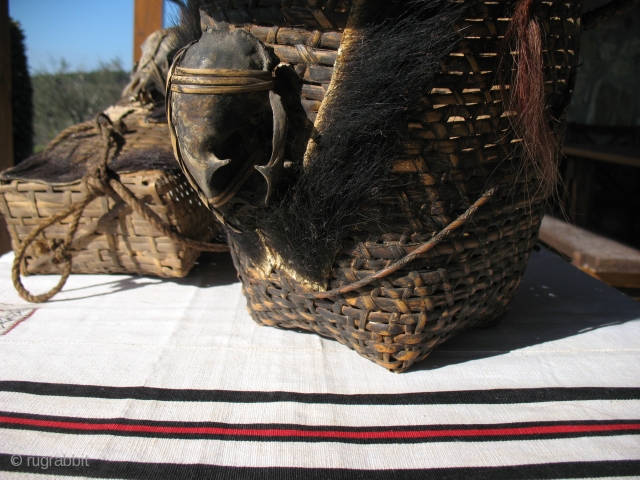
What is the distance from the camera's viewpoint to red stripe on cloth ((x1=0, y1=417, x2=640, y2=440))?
67 centimetres

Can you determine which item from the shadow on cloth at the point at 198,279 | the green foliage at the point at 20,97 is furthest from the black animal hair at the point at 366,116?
the green foliage at the point at 20,97

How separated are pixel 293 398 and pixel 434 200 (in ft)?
1.15

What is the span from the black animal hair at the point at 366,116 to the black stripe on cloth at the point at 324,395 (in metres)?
0.22

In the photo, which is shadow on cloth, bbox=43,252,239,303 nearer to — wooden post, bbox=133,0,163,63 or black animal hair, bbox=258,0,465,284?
black animal hair, bbox=258,0,465,284

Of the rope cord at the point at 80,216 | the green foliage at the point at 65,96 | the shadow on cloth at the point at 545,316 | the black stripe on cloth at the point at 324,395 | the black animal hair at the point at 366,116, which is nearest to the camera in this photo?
the black animal hair at the point at 366,116

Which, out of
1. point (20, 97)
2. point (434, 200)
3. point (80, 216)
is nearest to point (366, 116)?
point (434, 200)

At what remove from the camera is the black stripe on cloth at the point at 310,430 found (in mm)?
666

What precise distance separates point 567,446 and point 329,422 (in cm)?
31

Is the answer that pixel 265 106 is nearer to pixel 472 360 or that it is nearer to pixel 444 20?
pixel 444 20

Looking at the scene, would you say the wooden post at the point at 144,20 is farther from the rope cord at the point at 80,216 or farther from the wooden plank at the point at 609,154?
the wooden plank at the point at 609,154

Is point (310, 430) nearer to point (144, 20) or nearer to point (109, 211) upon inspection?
point (109, 211)

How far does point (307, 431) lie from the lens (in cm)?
68

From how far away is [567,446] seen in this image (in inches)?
25.9

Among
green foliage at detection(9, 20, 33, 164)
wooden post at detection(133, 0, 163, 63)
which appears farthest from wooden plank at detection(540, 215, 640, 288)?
green foliage at detection(9, 20, 33, 164)
